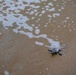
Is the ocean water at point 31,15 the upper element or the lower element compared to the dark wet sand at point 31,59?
upper

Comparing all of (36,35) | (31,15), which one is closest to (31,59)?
(36,35)

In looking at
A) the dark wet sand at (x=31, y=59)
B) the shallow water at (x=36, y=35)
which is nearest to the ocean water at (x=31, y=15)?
the shallow water at (x=36, y=35)

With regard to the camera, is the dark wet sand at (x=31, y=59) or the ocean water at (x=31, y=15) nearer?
the dark wet sand at (x=31, y=59)

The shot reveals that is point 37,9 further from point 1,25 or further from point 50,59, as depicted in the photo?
point 50,59

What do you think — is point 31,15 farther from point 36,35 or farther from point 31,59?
point 31,59

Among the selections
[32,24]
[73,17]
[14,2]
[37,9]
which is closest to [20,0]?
[14,2]

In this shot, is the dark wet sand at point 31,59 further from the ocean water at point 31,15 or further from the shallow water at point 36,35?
the ocean water at point 31,15

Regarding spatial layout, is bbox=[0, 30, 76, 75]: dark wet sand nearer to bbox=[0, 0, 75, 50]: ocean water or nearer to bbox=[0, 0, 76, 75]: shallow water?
bbox=[0, 0, 76, 75]: shallow water

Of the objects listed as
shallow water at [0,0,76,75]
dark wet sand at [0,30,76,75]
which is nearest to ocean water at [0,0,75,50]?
shallow water at [0,0,76,75]
